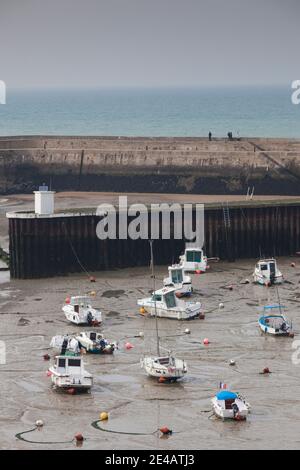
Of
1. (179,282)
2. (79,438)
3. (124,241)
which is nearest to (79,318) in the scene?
(179,282)

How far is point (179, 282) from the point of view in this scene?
57.8 metres

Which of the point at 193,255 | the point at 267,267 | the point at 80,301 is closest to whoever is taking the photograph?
the point at 80,301

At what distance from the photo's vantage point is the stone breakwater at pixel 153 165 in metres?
84.1

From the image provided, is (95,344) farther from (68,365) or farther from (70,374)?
(70,374)

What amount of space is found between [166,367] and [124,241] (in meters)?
18.8

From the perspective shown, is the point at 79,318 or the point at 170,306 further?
the point at 170,306

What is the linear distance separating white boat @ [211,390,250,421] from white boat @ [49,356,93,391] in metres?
4.25

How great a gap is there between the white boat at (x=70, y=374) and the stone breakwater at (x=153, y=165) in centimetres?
3858

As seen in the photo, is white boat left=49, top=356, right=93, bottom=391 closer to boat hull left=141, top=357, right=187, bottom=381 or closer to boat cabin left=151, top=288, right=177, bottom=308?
boat hull left=141, top=357, right=187, bottom=381

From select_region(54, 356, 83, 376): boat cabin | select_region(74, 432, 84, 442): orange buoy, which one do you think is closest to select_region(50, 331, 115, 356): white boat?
select_region(54, 356, 83, 376): boat cabin

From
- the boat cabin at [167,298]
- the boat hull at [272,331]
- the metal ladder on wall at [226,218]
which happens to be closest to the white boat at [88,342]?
the boat cabin at [167,298]

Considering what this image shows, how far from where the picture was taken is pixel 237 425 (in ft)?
137

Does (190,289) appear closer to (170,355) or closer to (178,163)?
(170,355)

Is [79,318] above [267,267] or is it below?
below
